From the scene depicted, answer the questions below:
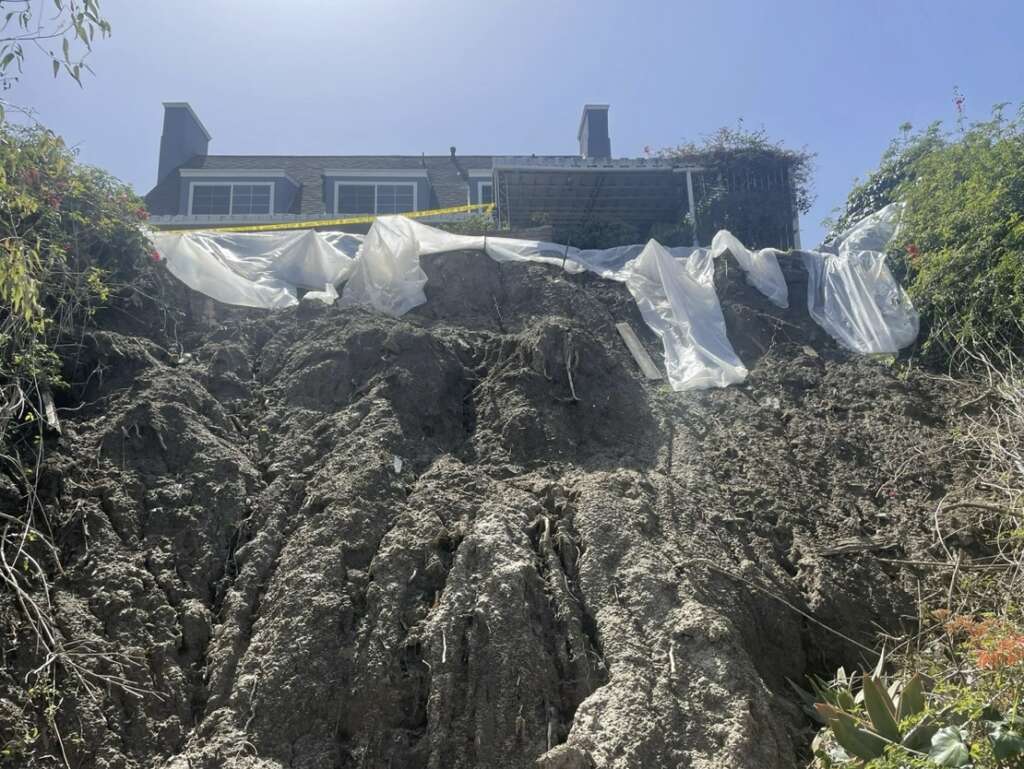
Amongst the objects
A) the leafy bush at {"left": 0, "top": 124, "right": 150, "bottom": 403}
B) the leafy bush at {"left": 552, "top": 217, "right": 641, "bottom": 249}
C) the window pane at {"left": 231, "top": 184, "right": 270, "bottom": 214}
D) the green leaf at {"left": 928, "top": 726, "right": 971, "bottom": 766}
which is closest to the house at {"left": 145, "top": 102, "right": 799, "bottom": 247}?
the window pane at {"left": 231, "top": 184, "right": 270, "bottom": 214}

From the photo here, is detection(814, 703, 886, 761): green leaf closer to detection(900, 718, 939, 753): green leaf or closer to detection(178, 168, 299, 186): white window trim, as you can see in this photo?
detection(900, 718, 939, 753): green leaf

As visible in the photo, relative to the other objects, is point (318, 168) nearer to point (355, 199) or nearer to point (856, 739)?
point (355, 199)

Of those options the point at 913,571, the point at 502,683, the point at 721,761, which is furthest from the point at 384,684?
the point at 913,571

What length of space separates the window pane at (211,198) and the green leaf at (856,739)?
15142 mm

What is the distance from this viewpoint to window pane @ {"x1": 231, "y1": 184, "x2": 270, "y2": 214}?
1684 centimetres

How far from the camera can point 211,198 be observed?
17.1 m

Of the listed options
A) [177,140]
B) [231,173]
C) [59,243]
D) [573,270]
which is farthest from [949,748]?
[177,140]

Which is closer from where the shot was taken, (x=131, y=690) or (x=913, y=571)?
(x=131, y=690)

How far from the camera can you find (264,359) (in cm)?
809

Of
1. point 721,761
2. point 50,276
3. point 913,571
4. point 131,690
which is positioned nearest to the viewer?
point 721,761

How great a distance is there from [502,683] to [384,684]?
0.67 meters

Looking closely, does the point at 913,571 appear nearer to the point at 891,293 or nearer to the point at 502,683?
the point at 502,683

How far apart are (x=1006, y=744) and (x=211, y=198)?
1615 centimetres

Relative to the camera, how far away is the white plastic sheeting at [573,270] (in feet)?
29.1
